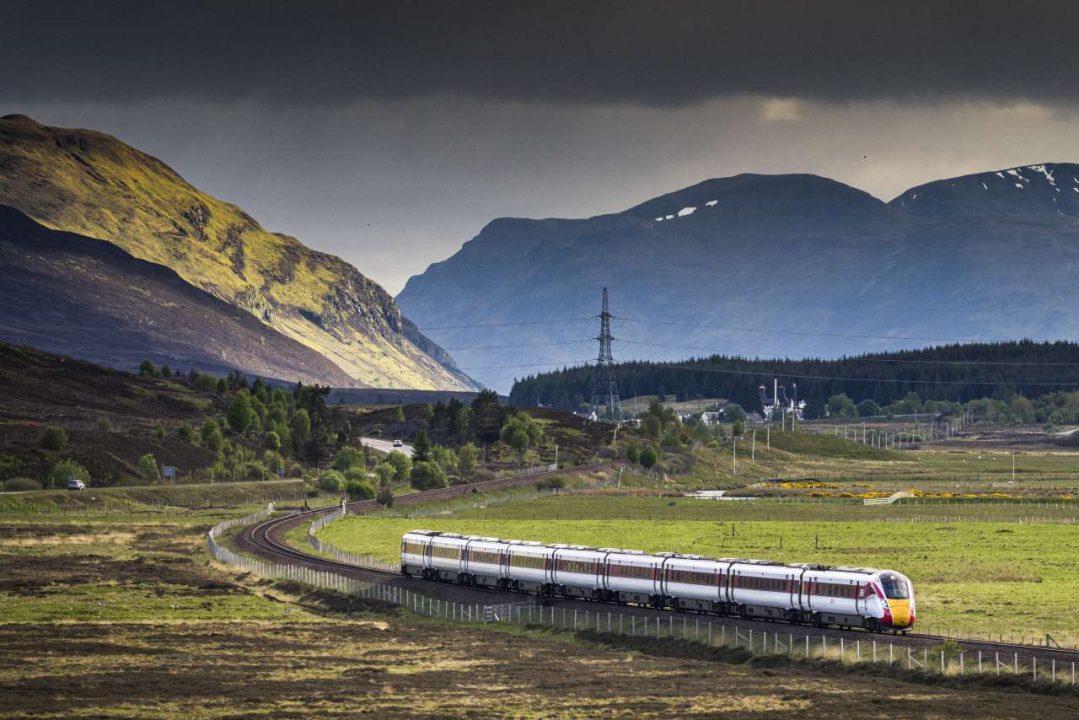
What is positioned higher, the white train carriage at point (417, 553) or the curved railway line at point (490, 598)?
the white train carriage at point (417, 553)

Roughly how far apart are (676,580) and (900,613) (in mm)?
15758

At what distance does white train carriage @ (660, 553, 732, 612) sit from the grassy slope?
330 inches

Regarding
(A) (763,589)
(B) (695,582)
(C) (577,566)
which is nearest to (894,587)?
(A) (763,589)

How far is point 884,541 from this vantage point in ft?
482

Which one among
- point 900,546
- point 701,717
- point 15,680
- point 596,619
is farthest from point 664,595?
point 900,546

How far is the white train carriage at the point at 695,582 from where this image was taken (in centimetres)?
9431

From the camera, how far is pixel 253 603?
10938 cm

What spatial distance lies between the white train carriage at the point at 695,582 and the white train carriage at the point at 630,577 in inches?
31.4

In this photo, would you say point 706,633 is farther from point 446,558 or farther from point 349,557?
point 349,557

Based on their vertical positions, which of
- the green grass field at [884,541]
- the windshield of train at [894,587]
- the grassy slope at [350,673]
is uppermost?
the windshield of train at [894,587]

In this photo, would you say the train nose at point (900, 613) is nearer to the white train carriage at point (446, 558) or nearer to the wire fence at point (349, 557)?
the white train carriage at point (446, 558)

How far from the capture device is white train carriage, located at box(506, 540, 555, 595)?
107m

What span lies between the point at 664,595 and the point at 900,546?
159 ft

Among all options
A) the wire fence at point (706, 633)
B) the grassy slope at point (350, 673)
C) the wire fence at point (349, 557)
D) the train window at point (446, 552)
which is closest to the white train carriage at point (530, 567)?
the wire fence at point (706, 633)
